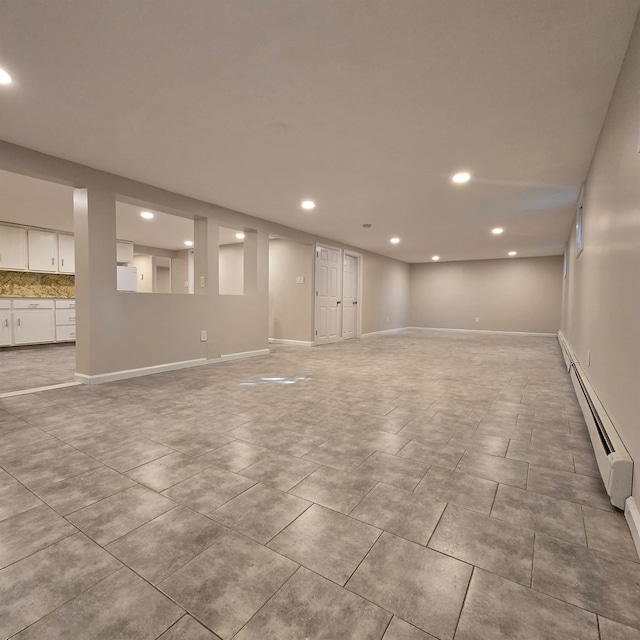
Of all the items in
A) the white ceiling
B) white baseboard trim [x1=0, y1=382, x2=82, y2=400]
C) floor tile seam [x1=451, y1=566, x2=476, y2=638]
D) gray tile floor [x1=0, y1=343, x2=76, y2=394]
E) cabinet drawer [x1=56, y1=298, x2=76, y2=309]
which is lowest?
gray tile floor [x1=0, y1=343, x2=76, y2=394]

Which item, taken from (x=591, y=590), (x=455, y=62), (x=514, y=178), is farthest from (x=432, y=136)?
(x=591, y=590)

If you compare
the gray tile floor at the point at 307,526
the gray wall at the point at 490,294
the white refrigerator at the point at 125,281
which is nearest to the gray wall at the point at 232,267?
the white refrigerator at the point at 125,281

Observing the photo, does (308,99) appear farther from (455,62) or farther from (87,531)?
(87,531)

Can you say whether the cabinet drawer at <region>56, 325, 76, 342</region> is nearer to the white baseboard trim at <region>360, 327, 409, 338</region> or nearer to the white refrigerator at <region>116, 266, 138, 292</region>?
the white refrigerator at <region>116, 266, 138, 292</region>

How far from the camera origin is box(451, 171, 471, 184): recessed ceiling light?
12.1 feet

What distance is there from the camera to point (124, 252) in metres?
8.02

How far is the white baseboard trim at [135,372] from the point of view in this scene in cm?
377

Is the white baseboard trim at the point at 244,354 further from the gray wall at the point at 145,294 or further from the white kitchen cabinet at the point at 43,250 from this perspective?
the white kitchen cabinet at the point at 43,250

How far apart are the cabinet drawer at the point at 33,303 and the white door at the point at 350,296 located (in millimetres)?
5948

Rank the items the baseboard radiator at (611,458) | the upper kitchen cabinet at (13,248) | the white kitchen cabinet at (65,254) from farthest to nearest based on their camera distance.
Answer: the white kitchen cabinet at (65,254) < the upper kitchen cabinet at (13,248) < the baseboard radiator at (611,458)

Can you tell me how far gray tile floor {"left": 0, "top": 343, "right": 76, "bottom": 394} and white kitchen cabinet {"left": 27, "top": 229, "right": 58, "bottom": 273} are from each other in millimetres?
1565

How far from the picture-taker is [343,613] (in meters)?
1.03

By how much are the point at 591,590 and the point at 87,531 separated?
5.89 ft

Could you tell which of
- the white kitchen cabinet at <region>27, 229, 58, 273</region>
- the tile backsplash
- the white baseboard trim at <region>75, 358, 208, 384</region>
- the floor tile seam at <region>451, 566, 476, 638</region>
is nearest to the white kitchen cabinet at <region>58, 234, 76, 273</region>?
the white kitchen cabinet at <region>27, 229, 58, 273</region>
